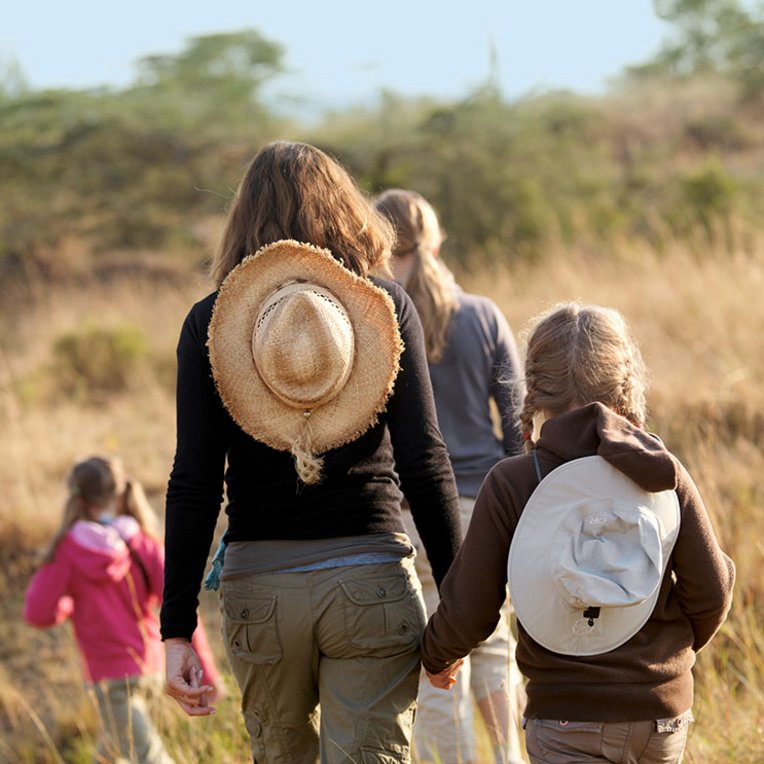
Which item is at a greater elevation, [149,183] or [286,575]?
[286,575]

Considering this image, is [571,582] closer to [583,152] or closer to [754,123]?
[583,152]

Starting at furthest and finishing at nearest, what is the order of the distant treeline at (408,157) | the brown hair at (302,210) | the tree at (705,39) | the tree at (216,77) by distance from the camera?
the tree at (705,39) → the tree at (216,77) → the distant treeline at (408,157) → the brown hair at (302,210)

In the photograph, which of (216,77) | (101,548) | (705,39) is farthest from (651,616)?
(705,39)

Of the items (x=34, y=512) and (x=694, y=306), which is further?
(x=694, y=306)

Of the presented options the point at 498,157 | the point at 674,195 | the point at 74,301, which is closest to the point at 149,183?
the point at 74,301

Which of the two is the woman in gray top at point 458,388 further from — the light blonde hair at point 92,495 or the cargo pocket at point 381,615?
the light blonde hair at point 92,495

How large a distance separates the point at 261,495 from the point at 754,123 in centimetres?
2214

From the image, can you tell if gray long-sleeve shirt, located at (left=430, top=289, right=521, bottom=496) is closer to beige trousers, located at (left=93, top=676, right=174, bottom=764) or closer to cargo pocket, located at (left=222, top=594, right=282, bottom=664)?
cargo pocket, located at (left=222, top=594, right=282, bottom=664)

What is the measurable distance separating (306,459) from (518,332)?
2.49 metres

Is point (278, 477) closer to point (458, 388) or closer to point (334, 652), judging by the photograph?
point (334, 652)

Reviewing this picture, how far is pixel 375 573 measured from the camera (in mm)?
2482

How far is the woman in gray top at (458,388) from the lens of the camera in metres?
3.84

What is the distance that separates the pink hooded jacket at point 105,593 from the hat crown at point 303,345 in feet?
8.55

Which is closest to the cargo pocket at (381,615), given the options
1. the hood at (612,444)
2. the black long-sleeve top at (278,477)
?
the black long-sleeve top at (278,477)
